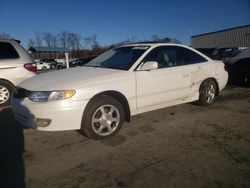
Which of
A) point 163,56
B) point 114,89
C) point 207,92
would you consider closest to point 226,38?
point 207,92

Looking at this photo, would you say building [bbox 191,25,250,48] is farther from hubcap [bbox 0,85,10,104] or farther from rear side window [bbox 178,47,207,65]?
hubcap [bbox 0,85,10,104]

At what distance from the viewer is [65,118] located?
12.2ft

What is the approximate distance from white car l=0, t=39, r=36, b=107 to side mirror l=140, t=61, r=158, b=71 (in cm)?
359

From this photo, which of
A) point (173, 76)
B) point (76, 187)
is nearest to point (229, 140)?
point (173, 76)

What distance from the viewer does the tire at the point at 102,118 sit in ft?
12.9

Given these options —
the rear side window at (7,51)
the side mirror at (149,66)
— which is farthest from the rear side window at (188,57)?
the rear side window at (7,51)

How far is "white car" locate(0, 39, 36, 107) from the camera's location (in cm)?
656

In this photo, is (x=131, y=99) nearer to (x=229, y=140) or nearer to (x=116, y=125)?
(x=116, y=125)

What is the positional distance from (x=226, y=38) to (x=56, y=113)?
153 ft

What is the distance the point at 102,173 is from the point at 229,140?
2.07 m

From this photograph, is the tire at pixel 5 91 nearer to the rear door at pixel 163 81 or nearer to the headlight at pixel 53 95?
the headlight at pixel 53 95

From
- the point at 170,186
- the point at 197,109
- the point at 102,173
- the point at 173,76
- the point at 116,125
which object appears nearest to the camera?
the point at 170,186

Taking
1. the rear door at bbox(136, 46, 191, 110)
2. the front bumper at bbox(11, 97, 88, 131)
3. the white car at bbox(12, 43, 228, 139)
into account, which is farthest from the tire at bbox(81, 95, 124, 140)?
Answer: the rear door at bbox(136, 46, 191, 110)

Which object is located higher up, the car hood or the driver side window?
the driver side window
